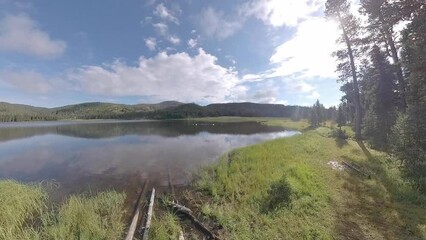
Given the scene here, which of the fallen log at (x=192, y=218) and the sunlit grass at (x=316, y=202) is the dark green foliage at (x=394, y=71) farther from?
the fallen log at (x=192, y=218)

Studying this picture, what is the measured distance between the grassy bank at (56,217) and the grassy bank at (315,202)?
175 inches

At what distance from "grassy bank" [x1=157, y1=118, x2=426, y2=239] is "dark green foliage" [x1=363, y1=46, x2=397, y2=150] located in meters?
9.18

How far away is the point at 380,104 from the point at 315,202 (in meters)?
25.8

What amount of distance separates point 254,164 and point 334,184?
7203mm

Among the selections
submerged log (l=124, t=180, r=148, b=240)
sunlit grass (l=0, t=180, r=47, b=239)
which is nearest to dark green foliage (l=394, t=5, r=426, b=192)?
submerged log (l=124, t=180, r=148, b=240)

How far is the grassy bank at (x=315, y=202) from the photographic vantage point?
9.58 metres

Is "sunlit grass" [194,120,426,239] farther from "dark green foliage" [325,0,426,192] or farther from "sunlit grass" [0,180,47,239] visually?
"sunlit grass" [0,180,47,239]

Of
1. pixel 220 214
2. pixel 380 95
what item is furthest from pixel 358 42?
pixel 220 214

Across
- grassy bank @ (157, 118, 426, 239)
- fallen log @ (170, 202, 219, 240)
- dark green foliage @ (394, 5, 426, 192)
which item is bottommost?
fallen log @ (170, 202, 219, 240)

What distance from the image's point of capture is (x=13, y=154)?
34.4 m

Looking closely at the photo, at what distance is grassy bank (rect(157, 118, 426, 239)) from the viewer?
9.58 metres

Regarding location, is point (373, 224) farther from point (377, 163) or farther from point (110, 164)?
point (110, 164)

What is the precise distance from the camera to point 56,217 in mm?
11953

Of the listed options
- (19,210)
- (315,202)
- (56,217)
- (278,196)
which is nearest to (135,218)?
(56,217)
